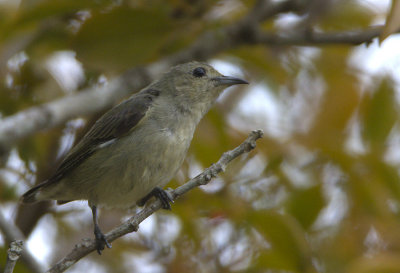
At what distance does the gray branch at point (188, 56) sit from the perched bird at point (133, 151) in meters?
0.27

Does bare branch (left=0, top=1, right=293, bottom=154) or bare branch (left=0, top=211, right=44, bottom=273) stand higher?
bare branch (left=0, top=1, right=293, bottom=154)

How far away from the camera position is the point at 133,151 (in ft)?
13.0

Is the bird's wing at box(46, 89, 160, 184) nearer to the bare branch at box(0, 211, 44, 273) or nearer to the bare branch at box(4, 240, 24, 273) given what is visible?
the bare branch at box(0, 211, 44, 273)

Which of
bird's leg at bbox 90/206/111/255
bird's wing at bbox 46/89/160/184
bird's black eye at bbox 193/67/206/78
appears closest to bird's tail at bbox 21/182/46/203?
bird's wing at bbox 46/89/160/184

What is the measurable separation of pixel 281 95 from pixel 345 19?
1.07 m

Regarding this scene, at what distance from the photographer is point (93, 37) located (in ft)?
11.5

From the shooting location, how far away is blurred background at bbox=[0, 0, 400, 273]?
3.43m

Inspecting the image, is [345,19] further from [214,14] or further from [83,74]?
[83,74]

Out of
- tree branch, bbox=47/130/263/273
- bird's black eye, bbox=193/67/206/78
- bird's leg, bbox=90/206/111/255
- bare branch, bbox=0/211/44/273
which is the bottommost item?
bird's leg, bbox=90/206/111/255

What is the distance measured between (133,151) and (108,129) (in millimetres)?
477

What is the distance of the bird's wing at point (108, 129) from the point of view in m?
4.21

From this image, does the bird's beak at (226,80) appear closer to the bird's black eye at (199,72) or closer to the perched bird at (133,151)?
the perched bird at (133,151)

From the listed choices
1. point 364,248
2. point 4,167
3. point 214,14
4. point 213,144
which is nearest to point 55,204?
point 4,167

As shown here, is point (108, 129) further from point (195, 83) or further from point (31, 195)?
point (195, 83)
